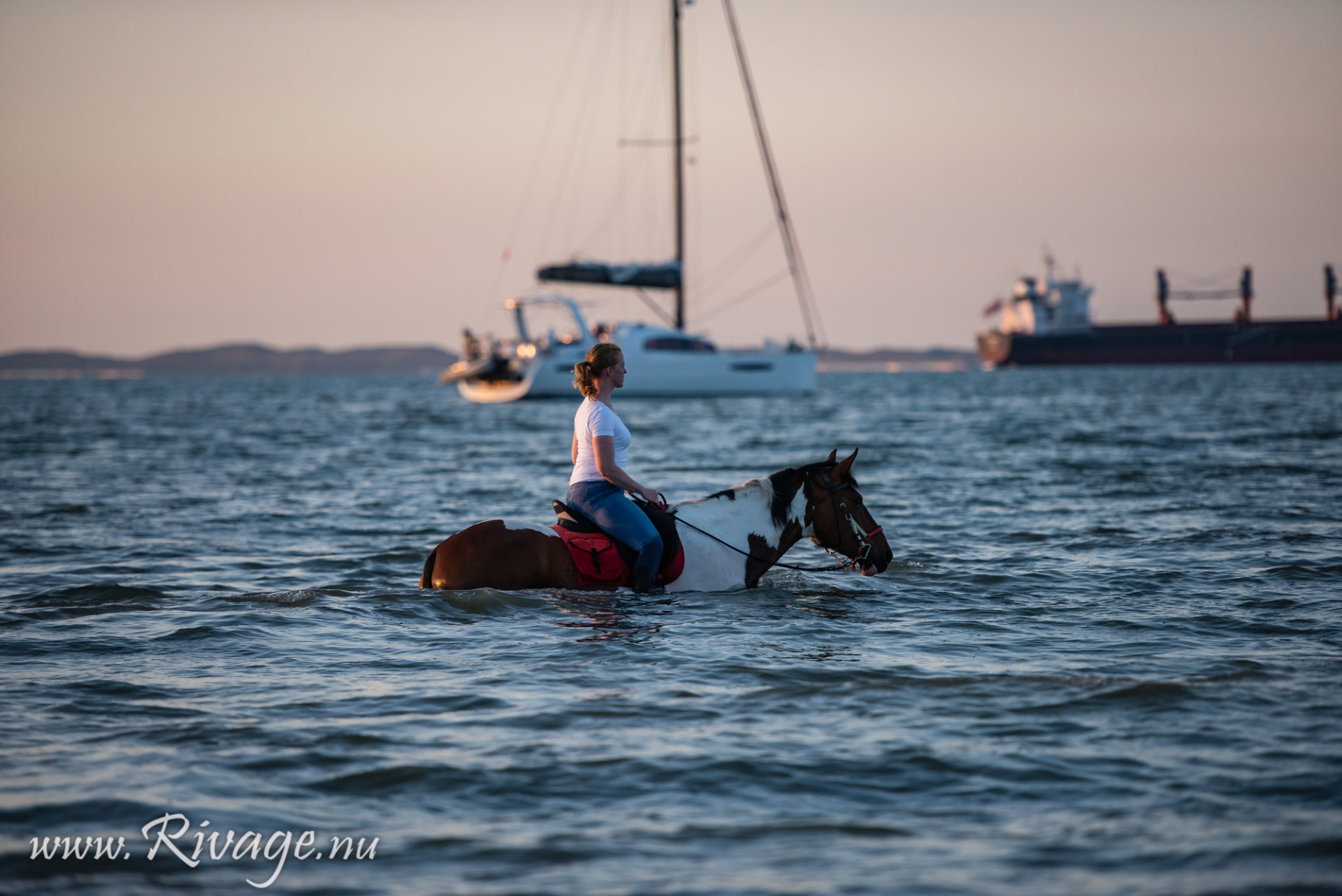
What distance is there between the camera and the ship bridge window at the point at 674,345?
51.7 meters

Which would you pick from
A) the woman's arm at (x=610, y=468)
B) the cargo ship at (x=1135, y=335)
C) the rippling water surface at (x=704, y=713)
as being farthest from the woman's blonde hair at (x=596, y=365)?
the cargo ship at (x=1135, y=335)

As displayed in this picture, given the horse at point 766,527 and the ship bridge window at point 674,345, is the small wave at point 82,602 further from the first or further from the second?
the ship bridge window at point 674,345

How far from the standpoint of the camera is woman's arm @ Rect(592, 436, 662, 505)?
7.34 metres

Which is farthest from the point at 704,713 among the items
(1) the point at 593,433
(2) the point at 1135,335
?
(2) the point at 1135,335

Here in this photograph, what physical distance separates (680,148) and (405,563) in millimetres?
38016

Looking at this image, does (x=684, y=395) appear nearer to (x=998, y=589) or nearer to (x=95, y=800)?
(x=998, y=589)

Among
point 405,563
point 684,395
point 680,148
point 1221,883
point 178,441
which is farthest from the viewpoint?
point 684,395

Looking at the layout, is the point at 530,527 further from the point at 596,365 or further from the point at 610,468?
the point at 596,365

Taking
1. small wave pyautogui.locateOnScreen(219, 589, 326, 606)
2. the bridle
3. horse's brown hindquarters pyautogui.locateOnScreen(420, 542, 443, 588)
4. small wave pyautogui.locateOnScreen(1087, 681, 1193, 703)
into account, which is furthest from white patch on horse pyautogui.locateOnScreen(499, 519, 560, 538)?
small wave pyautogui.locateOnScreen(1087, 681, 1193, 703)

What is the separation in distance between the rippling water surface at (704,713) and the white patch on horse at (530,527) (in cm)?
43

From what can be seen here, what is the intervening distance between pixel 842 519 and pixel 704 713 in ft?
10.7

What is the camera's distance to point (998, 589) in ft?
29.5

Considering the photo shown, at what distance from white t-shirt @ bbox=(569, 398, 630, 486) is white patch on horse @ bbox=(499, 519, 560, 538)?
0.39 meters

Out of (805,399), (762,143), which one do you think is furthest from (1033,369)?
(762,143)
